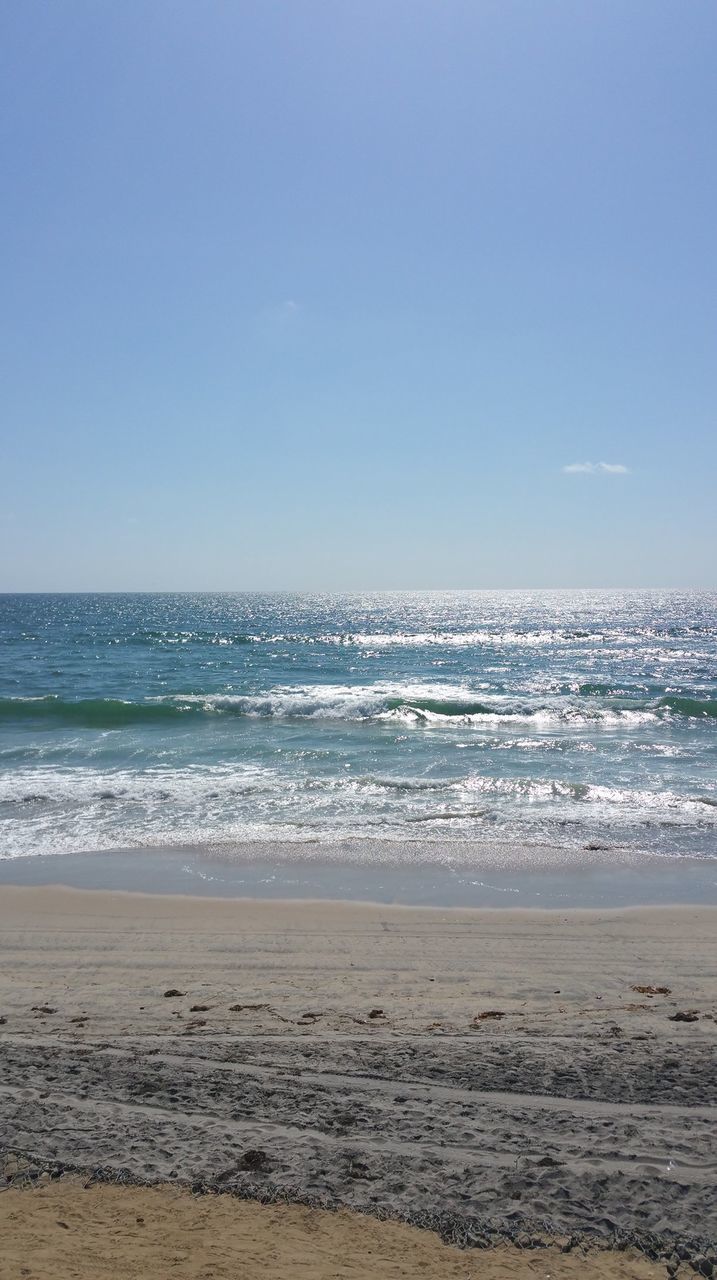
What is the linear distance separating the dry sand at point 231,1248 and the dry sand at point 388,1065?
0.10 meters

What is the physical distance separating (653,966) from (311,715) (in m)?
18.0

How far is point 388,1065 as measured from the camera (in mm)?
4504

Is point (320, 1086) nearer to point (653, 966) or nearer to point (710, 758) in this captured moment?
point (653, 966)

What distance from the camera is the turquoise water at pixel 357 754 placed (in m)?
11.1

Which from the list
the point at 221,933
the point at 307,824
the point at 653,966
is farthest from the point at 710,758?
the point at 221,933

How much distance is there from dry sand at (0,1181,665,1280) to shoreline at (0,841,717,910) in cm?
509

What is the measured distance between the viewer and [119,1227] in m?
3.18

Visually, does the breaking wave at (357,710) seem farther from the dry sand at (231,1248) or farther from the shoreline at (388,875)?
the dry sand at (231,1248)

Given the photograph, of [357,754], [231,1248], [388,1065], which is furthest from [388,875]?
[357,754]

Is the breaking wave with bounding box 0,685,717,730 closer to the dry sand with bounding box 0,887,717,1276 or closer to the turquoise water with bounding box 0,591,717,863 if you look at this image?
the turquoise water with bounding box 0,591,717,863

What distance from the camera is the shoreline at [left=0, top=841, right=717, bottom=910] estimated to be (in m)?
8.48

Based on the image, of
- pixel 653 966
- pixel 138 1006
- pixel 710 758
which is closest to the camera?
pixel 138 1006

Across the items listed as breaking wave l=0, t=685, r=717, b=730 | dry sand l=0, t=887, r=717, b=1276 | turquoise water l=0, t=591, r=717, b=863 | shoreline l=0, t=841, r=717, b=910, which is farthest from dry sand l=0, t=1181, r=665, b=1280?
breaking wave l=0, t=685, r=717, b=730

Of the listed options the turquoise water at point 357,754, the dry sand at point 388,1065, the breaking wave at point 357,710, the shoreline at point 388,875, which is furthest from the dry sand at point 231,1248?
the breaking wave at point 357,710
